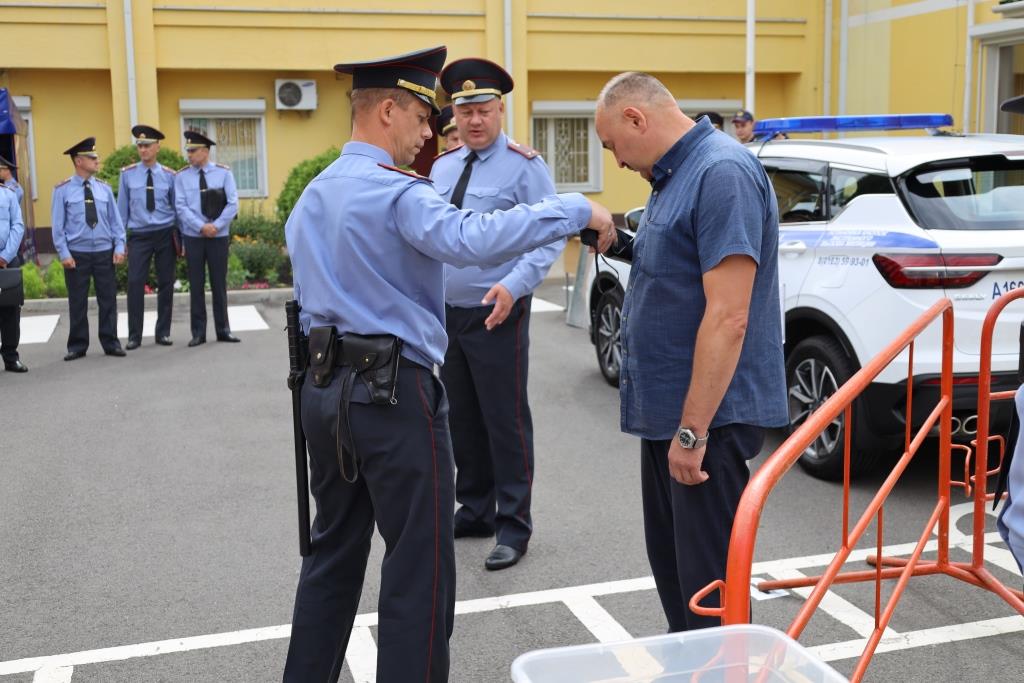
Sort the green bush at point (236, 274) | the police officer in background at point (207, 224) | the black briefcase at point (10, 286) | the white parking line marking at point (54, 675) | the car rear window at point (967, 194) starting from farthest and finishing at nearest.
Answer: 1. the green bush at point (236, 274)
2. the police officer in background at point (207, 224)
3. the black briefcase at point (10, 286)
4. the car rear window at point (967, 194)
5. the white parking line marking at point (54, 675)

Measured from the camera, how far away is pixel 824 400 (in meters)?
5.91

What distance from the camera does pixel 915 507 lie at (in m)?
5.42

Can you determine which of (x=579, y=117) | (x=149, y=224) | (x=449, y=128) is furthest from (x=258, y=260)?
(x=449, y=128)

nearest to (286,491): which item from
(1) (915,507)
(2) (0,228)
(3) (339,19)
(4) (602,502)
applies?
(4) (602,502)

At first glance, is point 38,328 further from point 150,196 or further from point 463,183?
point 463,183

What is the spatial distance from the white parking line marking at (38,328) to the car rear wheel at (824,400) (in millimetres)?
7752

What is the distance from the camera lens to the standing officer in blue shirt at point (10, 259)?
9555 millimetres

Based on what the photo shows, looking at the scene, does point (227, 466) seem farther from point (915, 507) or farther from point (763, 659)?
point (763, 659)

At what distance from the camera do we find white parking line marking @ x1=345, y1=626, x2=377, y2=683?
12.3ft

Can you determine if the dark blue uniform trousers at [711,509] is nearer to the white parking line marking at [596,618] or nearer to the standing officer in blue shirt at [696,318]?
the standing officer in blue shirt at [696,318]

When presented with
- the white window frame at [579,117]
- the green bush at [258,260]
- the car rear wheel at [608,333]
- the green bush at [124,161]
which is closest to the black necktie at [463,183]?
the car rear wheel at [608,333]

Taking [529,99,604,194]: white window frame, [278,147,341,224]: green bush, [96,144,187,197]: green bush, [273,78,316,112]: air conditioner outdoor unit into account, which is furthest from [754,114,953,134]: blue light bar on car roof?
[273,78,316,112]: air conditioner outdoor unit

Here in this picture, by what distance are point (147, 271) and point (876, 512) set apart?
30.2 feet

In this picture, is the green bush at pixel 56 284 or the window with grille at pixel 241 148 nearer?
the green bush at pixel 56 284
